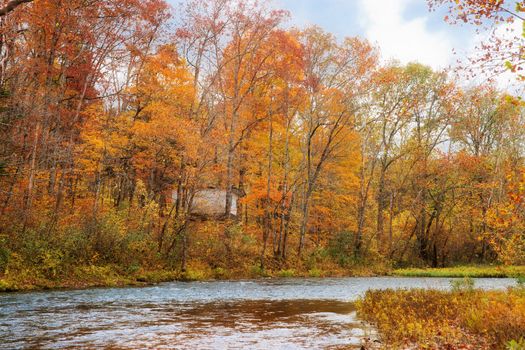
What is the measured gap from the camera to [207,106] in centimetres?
3284

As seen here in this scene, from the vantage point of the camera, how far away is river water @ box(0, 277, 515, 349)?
9.33 m

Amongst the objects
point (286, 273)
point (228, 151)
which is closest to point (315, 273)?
point (286, 273)

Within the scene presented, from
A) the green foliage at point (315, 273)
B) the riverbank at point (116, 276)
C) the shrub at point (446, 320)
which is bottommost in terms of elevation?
the green foliage at point (315, 273)

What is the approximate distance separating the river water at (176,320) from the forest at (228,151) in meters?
4.76

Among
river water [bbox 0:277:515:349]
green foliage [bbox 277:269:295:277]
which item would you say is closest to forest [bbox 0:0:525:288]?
green foliage [bbox 277:269:295:277]

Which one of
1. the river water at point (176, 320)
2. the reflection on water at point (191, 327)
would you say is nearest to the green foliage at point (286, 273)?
the river water at point (176, 320)

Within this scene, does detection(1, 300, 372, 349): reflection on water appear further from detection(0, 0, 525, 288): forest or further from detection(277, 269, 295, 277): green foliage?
detection(277, 269, 295, 277): green foliage

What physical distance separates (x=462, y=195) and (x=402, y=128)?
7743mm

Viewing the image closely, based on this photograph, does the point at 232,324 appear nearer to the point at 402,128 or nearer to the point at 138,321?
the point at 138,321

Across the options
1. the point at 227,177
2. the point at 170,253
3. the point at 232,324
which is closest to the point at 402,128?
the point at 227,177

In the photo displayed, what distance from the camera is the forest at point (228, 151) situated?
21.9 meters

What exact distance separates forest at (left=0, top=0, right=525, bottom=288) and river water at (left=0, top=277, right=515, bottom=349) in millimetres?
4755

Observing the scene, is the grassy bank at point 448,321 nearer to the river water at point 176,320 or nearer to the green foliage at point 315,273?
the river water at point 176,320

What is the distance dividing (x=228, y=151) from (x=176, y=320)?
64.7 ft
